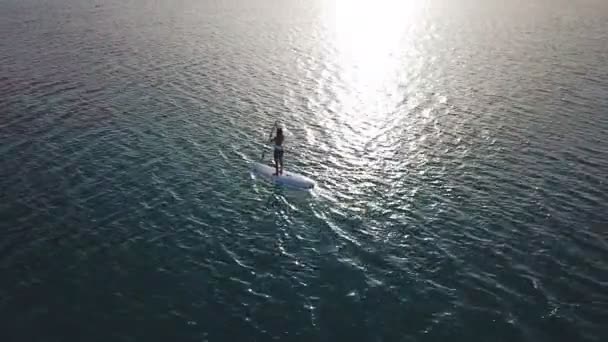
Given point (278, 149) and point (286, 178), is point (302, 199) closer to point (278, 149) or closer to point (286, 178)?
point (286, 178)

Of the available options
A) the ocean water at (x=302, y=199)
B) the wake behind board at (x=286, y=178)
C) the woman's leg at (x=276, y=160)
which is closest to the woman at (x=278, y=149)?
the woman's leg at (x=276, y=160)

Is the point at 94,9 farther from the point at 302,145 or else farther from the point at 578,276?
the point at 578,276

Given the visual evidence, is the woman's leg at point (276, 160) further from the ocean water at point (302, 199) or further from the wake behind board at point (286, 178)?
the ocean water at point (302, 199)

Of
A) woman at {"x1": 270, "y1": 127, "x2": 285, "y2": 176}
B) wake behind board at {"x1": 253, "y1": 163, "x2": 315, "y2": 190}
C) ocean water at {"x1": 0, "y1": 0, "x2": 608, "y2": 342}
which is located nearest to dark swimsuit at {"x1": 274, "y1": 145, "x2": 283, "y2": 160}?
woman at {"x1": 270, "y1": 127, "x2": 285, "y2": 176}

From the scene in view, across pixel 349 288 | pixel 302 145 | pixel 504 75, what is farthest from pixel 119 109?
pixel 504 75

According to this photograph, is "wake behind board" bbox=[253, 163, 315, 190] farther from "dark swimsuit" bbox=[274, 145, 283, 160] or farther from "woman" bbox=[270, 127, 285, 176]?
"dark swimsuit" bbox=[274, 145, 283, 160]
